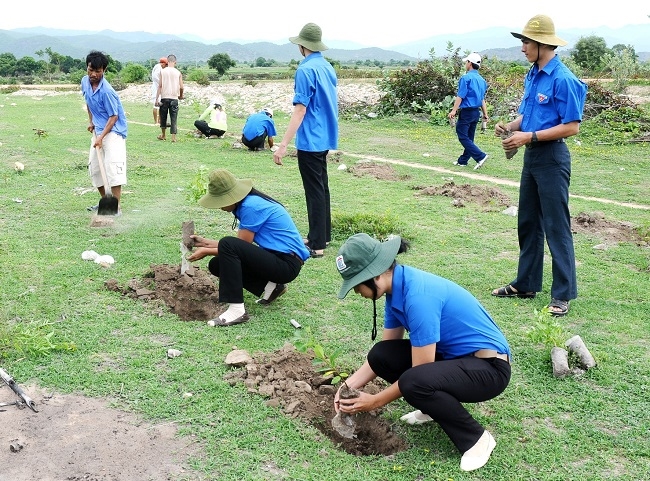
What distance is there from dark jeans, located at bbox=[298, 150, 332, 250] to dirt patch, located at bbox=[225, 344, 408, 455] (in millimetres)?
2354

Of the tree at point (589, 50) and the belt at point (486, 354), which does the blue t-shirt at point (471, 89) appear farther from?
the tree at point (589, 50)

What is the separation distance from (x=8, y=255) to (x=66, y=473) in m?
3.87

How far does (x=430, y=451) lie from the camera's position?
139 inches

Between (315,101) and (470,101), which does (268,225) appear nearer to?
(315,101)

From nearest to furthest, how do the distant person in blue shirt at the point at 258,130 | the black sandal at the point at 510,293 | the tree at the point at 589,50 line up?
the black sandal at the point at 510,293 < the distant person in blue shirt at the point at 258,130 < the tree at the point at 589,50

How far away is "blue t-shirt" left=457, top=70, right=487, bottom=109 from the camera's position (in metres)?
11.4

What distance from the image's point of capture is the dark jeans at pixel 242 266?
5.02 m

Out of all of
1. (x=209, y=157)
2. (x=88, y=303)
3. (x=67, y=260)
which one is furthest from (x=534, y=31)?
(x=209, y=157)

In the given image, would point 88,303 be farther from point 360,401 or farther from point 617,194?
point 617,194

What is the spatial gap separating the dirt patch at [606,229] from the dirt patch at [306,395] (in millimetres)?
4594

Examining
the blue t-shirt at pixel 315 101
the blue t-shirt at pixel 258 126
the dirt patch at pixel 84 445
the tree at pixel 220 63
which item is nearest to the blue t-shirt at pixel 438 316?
the dirt patch at pixel 84 445

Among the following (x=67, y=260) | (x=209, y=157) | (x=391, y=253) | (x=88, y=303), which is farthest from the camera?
(x=209, y=157)

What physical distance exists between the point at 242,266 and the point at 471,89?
24.9 feet

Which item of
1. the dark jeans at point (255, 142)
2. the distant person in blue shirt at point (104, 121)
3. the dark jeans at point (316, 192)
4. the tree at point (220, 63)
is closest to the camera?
the dark jeans at point (316, 192)
